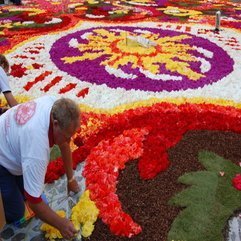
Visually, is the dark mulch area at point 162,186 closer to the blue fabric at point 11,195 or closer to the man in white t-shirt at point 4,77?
the blue fabric at point 11,195

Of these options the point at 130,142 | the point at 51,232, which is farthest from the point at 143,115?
the point at 51,232

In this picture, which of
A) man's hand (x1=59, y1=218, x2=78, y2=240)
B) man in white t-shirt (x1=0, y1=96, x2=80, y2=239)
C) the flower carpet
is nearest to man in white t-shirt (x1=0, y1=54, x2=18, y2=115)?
the flower carpet

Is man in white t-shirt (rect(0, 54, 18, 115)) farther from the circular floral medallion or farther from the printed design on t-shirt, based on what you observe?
the circular floral medallion

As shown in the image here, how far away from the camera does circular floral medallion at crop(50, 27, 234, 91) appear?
17.7ft

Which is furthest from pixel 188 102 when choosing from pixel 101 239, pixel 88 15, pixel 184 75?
pixel 88 15

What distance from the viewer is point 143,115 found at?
4.30 metres

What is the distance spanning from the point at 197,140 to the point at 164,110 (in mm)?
782

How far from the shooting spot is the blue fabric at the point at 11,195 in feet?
8.56

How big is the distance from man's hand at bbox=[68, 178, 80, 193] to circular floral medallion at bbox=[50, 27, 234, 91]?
2.31 meters

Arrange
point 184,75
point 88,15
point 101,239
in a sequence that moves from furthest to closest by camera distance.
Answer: point 88,15 < point 184,75 < point 101,239

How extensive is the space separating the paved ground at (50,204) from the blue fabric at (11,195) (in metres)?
0.09

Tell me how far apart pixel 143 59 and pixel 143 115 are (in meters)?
2.01

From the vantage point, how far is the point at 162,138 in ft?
12.5

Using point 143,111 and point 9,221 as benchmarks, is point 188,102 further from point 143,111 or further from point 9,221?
point 9,221
